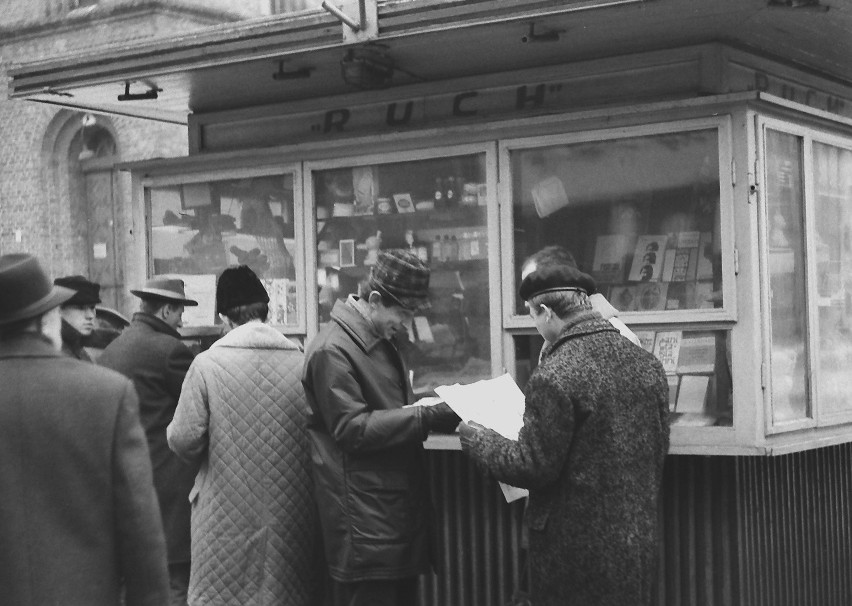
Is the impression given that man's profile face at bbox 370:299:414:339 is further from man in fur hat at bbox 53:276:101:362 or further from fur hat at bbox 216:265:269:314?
man in fur hat at bbox 53:276:101:362

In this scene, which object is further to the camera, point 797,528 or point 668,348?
point 797,528

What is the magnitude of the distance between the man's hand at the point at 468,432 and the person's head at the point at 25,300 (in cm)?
164

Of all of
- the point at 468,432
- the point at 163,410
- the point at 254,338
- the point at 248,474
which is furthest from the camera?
the point at 163,410

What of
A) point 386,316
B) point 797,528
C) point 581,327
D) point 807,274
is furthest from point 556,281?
point 797,528

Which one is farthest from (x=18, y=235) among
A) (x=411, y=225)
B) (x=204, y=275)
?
(x=411, y=225)

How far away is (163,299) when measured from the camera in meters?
6.64

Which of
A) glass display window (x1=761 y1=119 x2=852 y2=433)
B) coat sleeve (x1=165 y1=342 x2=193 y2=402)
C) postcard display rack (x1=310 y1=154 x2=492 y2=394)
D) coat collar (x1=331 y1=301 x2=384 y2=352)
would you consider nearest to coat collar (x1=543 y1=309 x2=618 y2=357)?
coat collar (x1=331 y1=301 x2=384 y2=352)

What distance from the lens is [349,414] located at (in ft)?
15.7

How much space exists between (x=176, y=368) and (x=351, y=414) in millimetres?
1879

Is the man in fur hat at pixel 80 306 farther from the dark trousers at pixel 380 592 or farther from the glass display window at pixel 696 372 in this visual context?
the glass display window at pixel 696 372

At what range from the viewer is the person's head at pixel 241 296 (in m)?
5.64

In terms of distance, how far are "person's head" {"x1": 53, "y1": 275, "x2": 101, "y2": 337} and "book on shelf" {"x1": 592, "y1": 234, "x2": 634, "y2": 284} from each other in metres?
3.07

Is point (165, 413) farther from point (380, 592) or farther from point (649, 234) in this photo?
point (649, 234)

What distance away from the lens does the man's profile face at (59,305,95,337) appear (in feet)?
24.1
